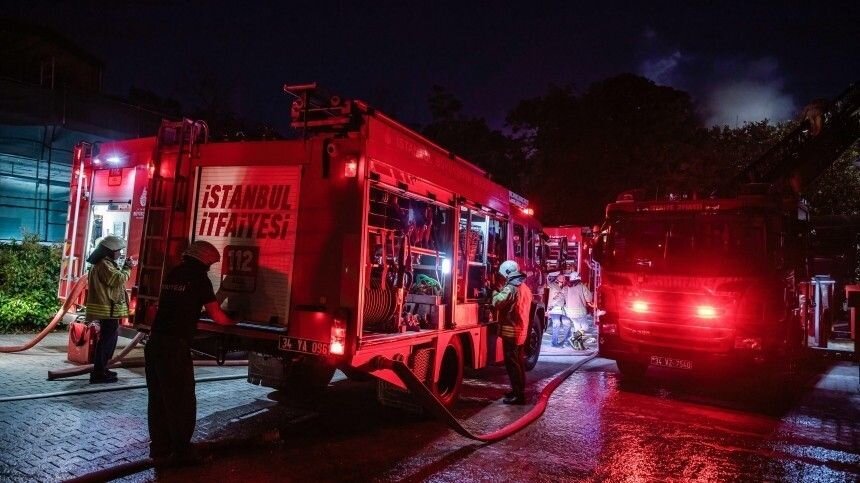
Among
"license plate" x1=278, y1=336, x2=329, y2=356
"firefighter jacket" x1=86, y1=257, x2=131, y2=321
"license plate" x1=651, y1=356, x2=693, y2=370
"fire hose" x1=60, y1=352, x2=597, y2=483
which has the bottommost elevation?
"fire hose" x1=60, y1=352, x2=597, y2=483

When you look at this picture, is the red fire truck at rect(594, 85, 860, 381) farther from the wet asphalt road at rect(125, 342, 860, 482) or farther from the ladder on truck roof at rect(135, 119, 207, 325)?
the ladder on truck roof at rect(135, 119, 207, 325)

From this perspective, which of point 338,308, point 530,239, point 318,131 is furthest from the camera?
point 530,239

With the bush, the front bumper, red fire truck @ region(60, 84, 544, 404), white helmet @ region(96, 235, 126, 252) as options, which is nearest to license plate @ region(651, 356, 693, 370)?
the front bumper

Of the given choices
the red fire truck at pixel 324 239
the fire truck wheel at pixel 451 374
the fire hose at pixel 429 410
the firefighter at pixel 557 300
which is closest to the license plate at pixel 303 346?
the red fire truck at pixel 324 239

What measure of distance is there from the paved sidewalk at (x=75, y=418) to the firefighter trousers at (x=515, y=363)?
3.11m

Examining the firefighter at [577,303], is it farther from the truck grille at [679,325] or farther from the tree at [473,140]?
the tree at [473,140]

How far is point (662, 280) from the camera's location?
8.41 meters

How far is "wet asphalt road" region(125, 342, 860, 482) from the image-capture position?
4723 mm

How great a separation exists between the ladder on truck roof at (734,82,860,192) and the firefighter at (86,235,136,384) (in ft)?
50.5

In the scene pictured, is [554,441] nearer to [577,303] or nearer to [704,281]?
[704,281]

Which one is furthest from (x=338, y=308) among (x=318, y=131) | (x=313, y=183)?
(x=318, y=131)

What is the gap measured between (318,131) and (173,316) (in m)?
2.20

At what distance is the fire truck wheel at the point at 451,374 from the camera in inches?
274

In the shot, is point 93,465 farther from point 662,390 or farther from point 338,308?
point 662,390
